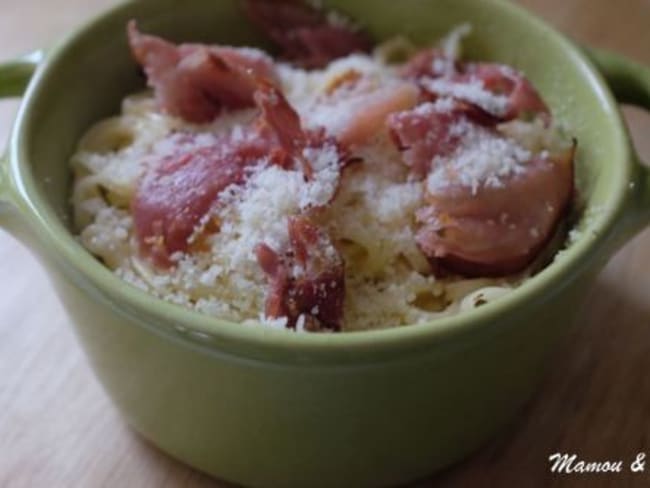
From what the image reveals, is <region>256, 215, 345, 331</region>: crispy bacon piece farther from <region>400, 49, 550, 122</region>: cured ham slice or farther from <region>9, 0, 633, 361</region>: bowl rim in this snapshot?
<region>400, 49, 550, 122</region>: cured ham slice

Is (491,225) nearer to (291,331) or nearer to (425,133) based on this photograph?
(425,133)

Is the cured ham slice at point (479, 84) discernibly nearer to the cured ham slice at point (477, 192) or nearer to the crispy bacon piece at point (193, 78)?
Result: the cured ham slice at point (477, 192)

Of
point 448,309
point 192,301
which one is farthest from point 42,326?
point 448,309

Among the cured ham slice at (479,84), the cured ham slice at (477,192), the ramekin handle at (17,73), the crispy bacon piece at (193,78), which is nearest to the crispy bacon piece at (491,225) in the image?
the cured ham slice at (477,192)

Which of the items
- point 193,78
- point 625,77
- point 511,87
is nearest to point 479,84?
point 511,87

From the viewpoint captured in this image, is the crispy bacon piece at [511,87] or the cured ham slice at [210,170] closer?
the cured ham slice at [210,170]

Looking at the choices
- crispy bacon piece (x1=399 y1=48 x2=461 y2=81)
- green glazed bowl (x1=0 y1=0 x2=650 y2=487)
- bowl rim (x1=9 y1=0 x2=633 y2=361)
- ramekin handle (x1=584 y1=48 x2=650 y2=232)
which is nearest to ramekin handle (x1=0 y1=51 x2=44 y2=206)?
green glazed bowl (x1=0 y1=0 x2=650 y2=487)

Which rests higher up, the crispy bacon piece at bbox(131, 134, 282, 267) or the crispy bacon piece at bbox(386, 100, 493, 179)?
the crispy bacon piece at bbox(386, 100, 493, 179)
